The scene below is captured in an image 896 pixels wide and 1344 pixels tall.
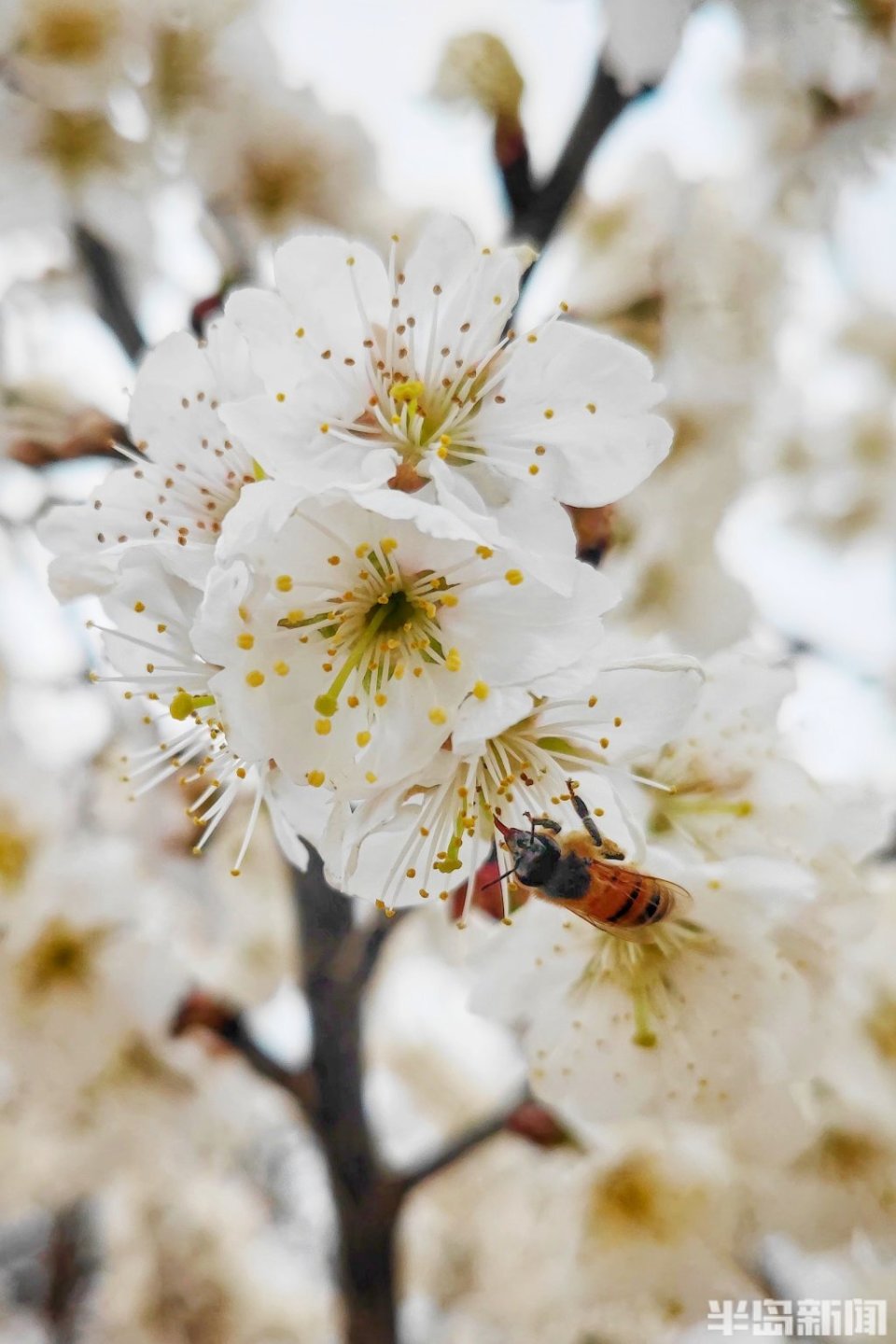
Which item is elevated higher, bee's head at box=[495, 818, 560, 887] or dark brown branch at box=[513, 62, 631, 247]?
dark brown branch at box=[513, 62, 631, 247]

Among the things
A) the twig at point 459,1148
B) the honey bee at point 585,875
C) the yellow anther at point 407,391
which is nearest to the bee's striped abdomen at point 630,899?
the honey bee at point 585,875

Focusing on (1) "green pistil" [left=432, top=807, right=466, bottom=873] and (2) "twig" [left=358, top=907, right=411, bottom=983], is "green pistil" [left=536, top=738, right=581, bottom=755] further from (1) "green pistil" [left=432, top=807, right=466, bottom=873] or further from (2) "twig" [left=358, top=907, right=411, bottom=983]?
(2) "twig" [left=358, top=907, right=411, bottom=983]

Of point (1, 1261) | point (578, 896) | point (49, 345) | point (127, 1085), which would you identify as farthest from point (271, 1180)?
point (578, 896)

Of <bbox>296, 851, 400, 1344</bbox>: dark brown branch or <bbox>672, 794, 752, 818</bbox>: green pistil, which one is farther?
<bbox>296, 851, 400, 1344</bbox>: dark brown branch

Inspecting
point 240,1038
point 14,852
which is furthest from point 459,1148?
point 14,852

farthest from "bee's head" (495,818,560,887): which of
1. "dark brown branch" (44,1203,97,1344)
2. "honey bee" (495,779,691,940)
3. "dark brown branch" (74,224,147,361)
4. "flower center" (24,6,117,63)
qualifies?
"dark brown branch" (44,1203,97,1344)

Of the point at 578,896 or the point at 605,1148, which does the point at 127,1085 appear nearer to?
the point at 605,1148

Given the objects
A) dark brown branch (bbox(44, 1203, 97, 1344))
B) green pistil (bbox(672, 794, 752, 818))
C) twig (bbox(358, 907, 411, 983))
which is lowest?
dark brown branch (bbox(44, 1203, 97, 1344))
